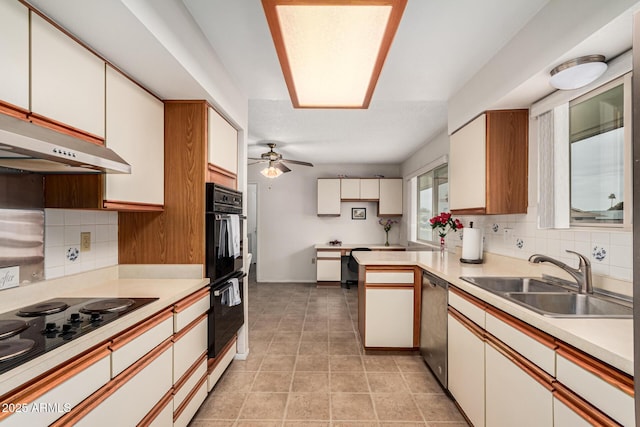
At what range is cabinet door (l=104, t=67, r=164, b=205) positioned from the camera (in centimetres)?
158

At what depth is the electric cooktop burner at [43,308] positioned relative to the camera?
1.28m

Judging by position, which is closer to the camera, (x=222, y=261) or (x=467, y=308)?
(x=467, y=308)

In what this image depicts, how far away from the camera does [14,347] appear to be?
925 mm

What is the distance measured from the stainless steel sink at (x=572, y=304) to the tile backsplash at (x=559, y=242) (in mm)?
168

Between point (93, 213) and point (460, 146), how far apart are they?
9.57ft

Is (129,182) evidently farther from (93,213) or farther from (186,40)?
(186,40)

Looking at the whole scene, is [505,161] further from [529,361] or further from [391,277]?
[529,361]

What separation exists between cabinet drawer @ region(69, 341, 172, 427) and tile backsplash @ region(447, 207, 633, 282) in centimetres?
235

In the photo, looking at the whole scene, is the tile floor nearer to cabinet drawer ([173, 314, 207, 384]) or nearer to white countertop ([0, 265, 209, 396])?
cabinet drawer ([173, 314, 207, 384])

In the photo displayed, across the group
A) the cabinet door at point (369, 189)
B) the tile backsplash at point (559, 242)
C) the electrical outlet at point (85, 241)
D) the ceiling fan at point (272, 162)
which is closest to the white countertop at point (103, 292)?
the electrical outlet at point (85, 241)

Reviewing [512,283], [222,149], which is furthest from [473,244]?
[222,149]

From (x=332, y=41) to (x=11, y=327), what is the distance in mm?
1754

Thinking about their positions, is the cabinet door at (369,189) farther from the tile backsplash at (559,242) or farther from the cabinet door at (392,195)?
the tile backsplash at (559,242)

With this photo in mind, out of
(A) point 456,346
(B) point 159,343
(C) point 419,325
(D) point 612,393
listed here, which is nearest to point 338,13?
(D) point 612,393
